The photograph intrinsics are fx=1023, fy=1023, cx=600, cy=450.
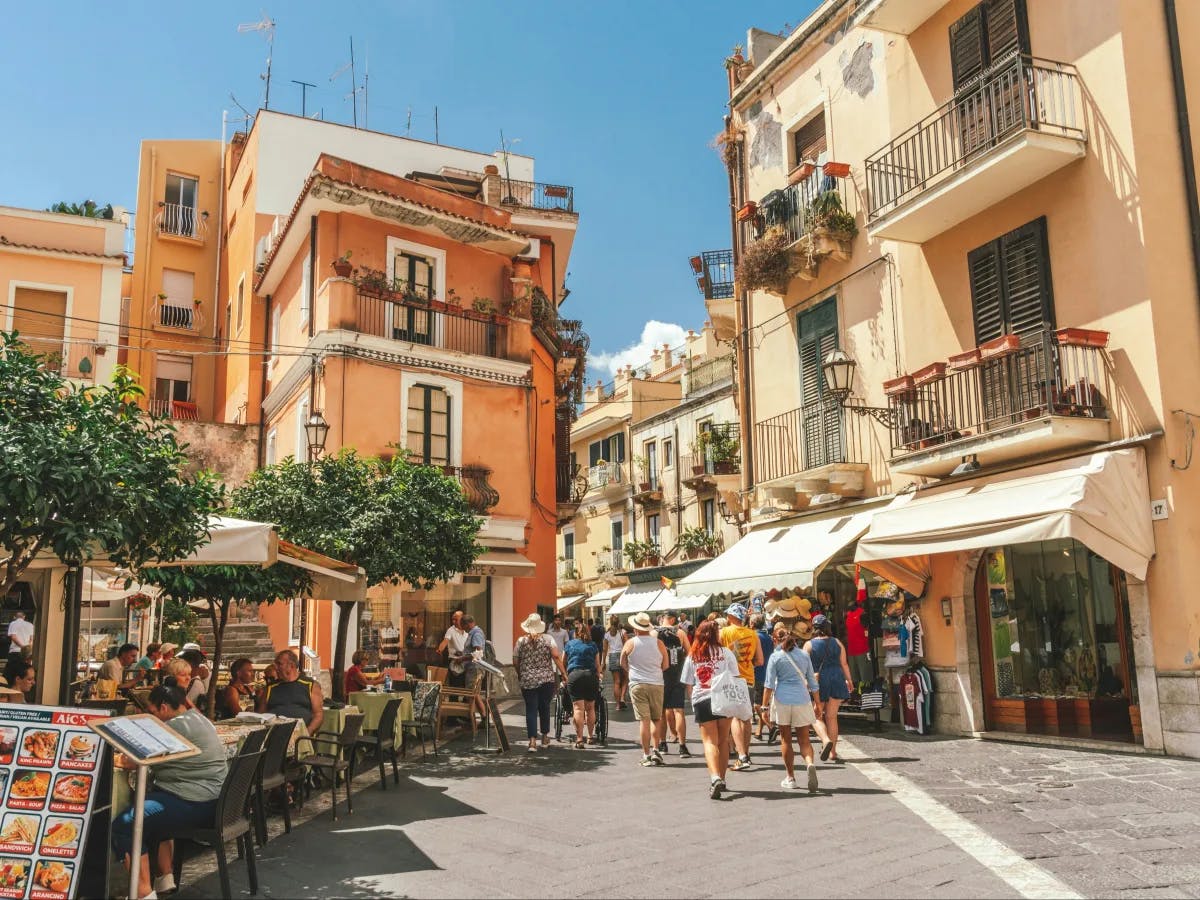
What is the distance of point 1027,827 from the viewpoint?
23.9 ft

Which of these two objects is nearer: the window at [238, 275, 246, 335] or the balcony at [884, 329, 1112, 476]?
the balcony at [884, 329, 1112, 476]

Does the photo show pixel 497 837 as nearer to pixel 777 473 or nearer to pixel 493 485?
pixel 777 473

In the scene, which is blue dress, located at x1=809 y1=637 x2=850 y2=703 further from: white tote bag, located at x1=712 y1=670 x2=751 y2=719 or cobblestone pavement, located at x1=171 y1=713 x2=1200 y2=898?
white tote bag, located at x1=712 y1=670 x2=751 y2=719

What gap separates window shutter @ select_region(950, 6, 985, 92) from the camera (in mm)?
13234

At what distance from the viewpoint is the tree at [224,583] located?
10.8 meters

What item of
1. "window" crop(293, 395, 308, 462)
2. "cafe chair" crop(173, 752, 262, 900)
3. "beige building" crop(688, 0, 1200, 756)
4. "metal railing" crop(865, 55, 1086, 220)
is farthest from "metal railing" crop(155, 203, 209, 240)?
"cafe chair" crop(173, 752, 262, 900)

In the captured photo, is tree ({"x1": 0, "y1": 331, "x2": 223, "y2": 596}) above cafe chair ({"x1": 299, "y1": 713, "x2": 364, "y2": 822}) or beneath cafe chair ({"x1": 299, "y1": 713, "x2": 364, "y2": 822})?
above

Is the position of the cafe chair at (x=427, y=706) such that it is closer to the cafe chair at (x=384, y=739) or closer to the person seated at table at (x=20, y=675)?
the cafe chair at (x=384, y=739)

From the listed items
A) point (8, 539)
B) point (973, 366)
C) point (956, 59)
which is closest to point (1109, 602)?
point (973, 366)

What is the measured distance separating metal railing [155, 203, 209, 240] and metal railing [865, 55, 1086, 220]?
71.5ft

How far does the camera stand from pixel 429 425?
21.0 m

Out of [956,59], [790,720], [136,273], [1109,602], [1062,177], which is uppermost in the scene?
[136,273]

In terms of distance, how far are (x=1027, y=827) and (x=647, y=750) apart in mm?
4919

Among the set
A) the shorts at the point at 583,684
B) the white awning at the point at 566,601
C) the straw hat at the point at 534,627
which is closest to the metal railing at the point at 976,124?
the straw hat at the point at 534,627
